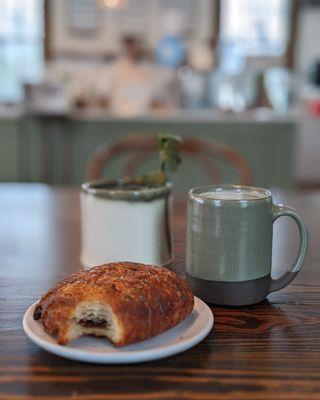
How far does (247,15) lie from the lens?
607 cm

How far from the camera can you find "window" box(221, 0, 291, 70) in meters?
6.05

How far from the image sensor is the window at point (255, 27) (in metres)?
6.05

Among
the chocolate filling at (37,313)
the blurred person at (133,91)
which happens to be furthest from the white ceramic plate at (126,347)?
the blurred person at (133,91)

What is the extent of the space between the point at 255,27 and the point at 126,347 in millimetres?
5967

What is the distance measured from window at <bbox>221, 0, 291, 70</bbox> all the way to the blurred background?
0.03 feet

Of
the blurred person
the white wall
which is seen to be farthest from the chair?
the white wall

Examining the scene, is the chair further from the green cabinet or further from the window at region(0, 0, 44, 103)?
the window at region(0, 0, 44, 103)

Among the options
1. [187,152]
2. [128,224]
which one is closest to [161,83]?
[187,152]

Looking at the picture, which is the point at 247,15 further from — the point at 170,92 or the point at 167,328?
the point at 167,328

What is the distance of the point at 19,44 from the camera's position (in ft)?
20.0

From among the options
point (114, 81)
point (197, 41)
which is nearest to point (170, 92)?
point (114, 81)

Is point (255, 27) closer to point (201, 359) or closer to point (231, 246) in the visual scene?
point (231, 246)

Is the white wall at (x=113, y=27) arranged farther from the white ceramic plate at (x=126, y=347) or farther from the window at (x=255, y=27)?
the white ceramic plate at (x=126, y=347)

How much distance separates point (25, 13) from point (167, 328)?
595 centimetres
